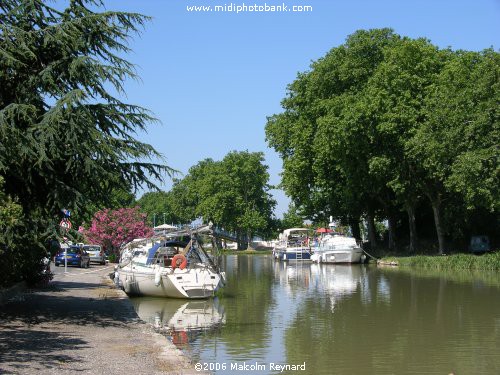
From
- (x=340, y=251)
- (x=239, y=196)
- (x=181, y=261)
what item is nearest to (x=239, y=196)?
(x=239, y=196)

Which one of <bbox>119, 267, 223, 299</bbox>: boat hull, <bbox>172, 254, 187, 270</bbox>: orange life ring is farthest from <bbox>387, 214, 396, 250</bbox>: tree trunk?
<bbox>172, 254, 187, 270</bbox>: orange life ring

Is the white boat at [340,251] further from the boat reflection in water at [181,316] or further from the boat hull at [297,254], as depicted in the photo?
the boat reflection in water at [181,316]

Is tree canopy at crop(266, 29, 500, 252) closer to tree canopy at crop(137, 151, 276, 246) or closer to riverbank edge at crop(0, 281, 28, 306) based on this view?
riverbank edge at crop(0, 281, 28, 306)

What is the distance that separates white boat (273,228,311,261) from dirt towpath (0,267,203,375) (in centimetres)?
4567

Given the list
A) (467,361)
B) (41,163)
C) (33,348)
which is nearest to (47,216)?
(41,163)

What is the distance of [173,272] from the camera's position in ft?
→ 85.5

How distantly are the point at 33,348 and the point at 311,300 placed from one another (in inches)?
575

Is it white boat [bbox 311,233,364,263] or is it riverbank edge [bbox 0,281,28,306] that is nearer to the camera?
riverbank edge [bbox 0,281,28,306]

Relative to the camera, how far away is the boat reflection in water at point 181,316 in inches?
712

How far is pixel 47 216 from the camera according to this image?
18078 millimetres

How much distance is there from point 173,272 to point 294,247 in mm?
42825

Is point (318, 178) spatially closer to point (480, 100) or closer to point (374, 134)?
point (374, 134)

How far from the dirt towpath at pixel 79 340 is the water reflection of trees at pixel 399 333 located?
3.17 m

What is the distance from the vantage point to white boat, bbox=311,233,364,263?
184ft
